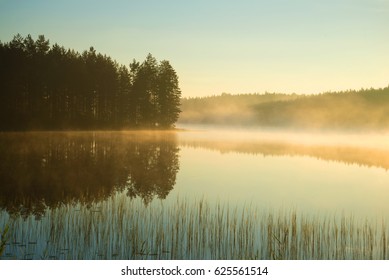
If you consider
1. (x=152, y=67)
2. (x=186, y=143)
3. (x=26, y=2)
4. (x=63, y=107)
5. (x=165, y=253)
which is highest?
(x=26, y=2)

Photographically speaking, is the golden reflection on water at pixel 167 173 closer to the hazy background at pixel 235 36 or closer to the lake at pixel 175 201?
the lake at pixel 175 201

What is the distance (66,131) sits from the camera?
12.7 meters

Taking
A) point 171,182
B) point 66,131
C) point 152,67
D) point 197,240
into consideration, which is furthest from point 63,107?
point 197,240

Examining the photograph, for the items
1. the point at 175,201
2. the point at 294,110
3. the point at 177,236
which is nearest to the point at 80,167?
the point at 175,201

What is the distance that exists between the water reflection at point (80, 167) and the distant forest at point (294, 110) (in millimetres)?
1553

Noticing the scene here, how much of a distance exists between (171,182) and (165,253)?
3.65 m

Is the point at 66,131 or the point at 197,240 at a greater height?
the point at 66,131

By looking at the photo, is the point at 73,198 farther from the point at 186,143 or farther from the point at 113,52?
the point at 186,143

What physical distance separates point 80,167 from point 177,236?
16.8 ft

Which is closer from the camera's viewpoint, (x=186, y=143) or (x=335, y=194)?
(x=335, y=194)

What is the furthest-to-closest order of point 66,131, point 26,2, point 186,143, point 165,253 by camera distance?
point 186,143 < point 66,131 < point 26,2 < point 165,253

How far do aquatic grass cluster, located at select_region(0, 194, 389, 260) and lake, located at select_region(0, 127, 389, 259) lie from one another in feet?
0.06

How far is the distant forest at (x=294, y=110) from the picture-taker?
43.9ft

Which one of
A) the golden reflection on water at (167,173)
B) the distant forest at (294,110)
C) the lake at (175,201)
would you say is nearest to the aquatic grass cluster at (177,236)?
the lake at (175,201)
